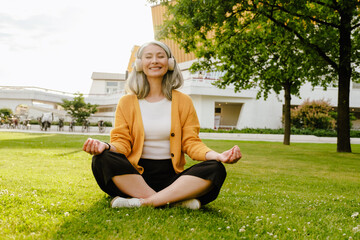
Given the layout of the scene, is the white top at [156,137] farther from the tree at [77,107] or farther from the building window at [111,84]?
the building window at [111,84]

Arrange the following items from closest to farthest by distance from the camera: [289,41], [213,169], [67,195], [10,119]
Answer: [213,169] < [67,195] < [289,41] < [10,119]

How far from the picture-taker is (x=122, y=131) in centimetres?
328

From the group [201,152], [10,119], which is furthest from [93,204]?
[10,119]

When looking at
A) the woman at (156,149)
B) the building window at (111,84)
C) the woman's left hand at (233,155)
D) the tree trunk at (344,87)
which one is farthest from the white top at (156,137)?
the building window at (111,84)

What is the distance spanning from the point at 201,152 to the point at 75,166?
425cm

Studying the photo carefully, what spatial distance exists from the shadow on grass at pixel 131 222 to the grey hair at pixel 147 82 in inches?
52.1

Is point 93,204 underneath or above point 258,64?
underneath

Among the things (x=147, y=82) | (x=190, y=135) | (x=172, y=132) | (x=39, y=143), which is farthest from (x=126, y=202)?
(x=39, y=143)

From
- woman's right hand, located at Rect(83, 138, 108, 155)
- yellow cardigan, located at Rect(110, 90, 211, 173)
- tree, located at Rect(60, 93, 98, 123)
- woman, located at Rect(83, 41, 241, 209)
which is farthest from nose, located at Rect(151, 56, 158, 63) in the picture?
tree, located at Rect(60, 93, 98, 123)

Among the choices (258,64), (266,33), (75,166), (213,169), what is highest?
(266,33)

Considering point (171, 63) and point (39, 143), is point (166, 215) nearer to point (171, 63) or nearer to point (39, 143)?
point (171, 63)

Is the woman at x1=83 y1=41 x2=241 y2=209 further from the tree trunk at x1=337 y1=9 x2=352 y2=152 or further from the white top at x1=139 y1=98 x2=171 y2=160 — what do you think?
the tree trunk at x1=337 y1=9 x2=352 y2=152

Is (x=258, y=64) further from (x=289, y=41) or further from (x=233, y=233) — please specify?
(x=233, y=233)

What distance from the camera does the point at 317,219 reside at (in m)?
3.09
